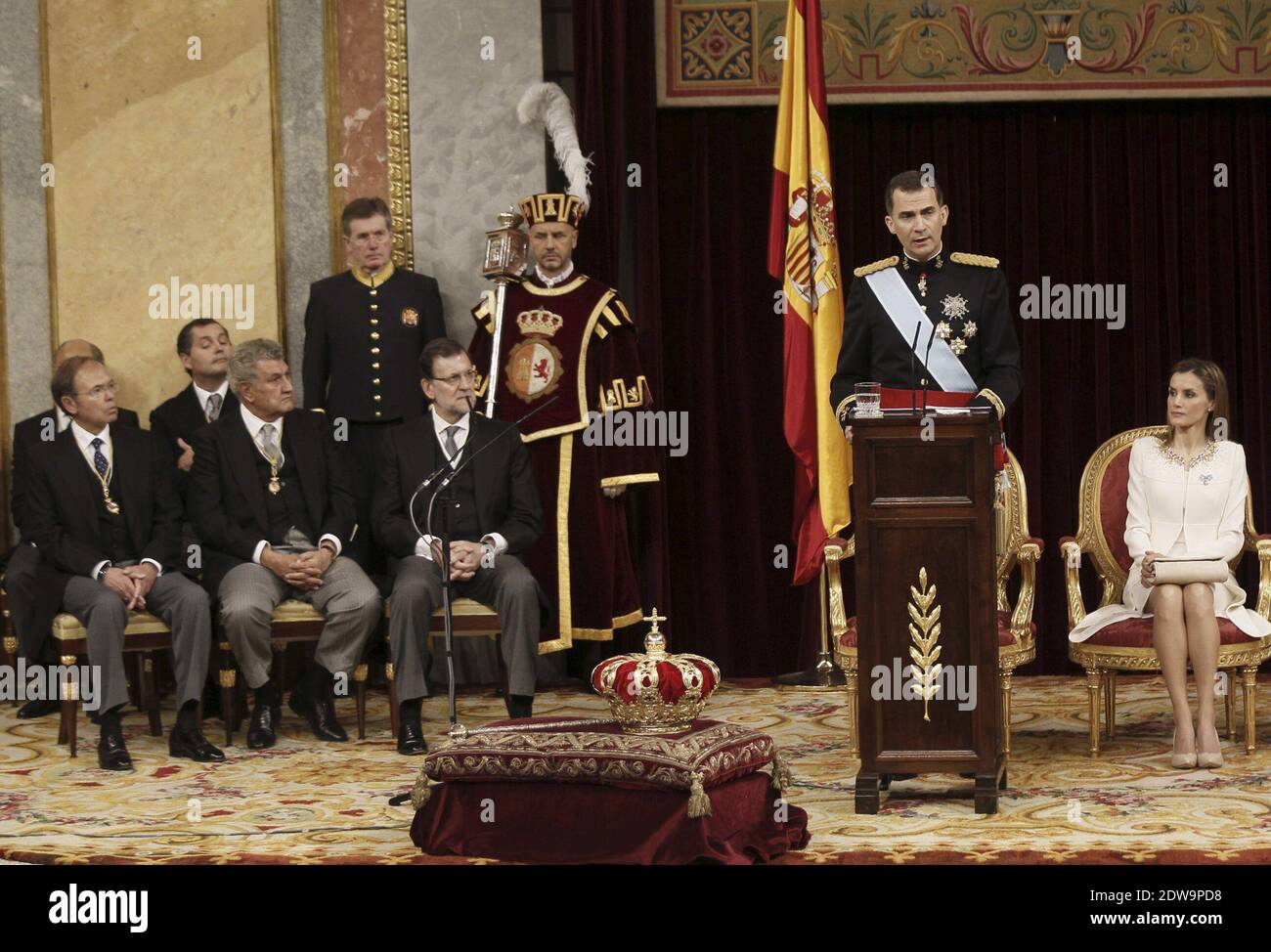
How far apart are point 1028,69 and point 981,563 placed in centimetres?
307

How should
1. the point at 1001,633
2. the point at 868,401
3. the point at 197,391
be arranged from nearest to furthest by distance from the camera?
1. the point at 868,401
2. the point at 1001,633
3. the point at 197,391

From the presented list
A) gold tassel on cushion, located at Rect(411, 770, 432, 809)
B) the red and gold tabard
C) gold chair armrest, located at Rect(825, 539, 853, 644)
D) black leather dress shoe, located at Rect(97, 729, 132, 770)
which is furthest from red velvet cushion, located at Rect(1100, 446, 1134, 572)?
black leather dress shoe, located at Rect(97, 729, 132, 770)

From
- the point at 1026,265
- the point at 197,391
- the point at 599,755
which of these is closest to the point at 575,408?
the point at 197,391

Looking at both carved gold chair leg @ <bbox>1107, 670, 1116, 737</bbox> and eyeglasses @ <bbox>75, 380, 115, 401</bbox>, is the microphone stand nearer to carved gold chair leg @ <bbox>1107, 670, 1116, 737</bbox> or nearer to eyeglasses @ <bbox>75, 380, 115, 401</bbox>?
eyeglasses @ <bbox>75, 380, 115, 401</bbox>

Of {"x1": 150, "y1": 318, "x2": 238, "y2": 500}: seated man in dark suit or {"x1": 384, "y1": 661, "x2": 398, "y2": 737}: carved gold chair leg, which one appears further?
{"x1": 150, "y1": 318, "x2": 238, "y2": 500}: seated man in dark suit

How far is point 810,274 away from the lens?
6668 mm

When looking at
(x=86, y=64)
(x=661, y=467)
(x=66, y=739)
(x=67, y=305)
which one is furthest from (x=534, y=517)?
(x=86, y=64)

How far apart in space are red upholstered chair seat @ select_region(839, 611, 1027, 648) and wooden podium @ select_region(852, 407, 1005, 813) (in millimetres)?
260

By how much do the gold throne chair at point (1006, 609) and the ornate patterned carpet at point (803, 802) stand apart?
220 millimetres

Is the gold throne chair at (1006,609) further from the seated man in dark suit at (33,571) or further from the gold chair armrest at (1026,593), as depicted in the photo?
the seated man in dark suit at (33,571)

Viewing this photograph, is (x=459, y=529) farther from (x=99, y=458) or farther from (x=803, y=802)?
(x=803, y=802)

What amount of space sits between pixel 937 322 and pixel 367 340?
2.38 m

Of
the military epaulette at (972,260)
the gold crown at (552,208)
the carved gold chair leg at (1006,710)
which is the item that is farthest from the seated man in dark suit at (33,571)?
the carved gold chair leg at (1006,710)

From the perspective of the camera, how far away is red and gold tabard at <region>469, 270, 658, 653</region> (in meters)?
6.83
